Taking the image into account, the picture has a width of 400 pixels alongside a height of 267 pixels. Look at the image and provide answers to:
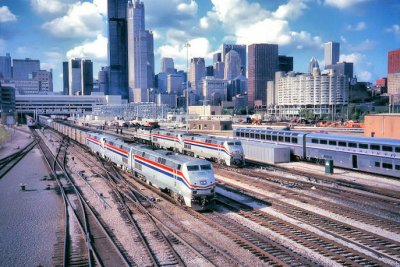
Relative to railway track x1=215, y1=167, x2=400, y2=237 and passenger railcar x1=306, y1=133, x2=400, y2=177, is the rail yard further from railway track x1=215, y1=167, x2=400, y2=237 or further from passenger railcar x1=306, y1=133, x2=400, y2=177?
passenger railcar x1=306, y1=133, x2=400, y2=177

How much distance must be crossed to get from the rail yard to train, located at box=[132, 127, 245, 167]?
1.47 ft

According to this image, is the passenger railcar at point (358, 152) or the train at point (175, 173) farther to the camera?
the passenger railcar at point (358, 152)

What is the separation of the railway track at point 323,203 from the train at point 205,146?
322 cm

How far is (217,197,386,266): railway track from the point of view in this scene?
1673 cm

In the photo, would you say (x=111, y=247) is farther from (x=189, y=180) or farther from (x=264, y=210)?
(x=264, y=210)

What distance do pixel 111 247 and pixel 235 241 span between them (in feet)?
19.3

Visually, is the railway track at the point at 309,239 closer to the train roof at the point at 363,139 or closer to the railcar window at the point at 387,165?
the railcar window at the point at 387,165

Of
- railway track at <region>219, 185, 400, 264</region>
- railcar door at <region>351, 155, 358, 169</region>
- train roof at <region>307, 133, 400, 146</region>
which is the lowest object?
railway track at <region>219, 185, 400, 264</region>

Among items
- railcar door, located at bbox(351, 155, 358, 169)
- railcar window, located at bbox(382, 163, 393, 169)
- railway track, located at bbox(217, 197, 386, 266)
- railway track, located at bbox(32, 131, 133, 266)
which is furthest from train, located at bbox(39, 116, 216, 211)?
railcar door, located at bbox(351, 155, 358, 169)

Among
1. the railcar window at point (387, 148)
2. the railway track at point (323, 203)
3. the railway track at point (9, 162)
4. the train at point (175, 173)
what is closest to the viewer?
the railway track at point (323, 203)

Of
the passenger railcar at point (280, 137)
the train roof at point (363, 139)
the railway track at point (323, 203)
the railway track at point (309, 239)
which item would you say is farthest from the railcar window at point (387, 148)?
the railway track at point (309, 239)

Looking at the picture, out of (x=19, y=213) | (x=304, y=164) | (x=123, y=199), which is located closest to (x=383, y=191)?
(x=304, y=164)

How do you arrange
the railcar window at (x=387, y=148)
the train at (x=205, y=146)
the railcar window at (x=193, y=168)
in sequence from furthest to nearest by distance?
the train at (x=205, y=146), the railcar window at (x=387, y=148), the railcar window at (x=193, y=168)

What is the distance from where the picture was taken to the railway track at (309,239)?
659 inches
